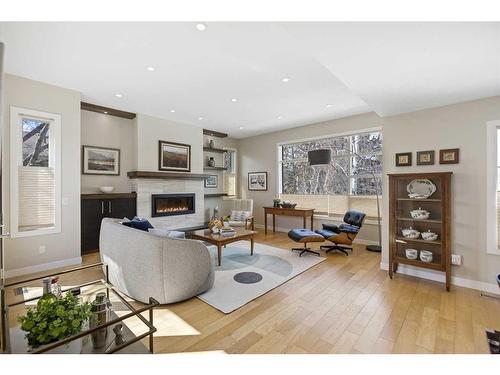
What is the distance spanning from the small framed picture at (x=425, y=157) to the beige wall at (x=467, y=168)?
0.06 m

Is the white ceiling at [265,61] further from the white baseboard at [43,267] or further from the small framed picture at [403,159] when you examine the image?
the white baseboard at [43,267]

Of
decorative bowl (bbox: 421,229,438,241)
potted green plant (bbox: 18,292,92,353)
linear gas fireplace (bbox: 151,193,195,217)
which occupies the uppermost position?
linear gas fireplace (bbox: 151,193,195,217)

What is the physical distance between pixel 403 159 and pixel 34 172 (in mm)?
5506

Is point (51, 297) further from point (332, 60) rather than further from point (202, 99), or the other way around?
point (202, 99)

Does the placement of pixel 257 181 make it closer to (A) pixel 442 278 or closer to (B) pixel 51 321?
(A) pixel 442 278

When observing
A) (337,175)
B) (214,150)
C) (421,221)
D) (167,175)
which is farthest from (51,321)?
(214,150)

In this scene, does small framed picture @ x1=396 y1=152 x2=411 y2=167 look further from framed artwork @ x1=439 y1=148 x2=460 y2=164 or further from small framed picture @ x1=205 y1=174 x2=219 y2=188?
small framed picture @ x1=205 y1=174 x2=219 y2=188

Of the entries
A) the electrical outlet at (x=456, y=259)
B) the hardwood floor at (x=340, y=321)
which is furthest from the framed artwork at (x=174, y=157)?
the electrical outlet at (x=456, y=259)

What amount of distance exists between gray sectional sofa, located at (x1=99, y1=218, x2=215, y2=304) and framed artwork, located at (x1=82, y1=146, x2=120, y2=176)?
8.73 ft

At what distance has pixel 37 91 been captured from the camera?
3.48 meters

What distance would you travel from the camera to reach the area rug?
262 centimetres

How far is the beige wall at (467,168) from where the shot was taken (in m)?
2.85

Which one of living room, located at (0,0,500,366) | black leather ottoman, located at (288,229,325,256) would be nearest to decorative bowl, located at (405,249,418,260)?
living room, located at (0,0,500,366)
